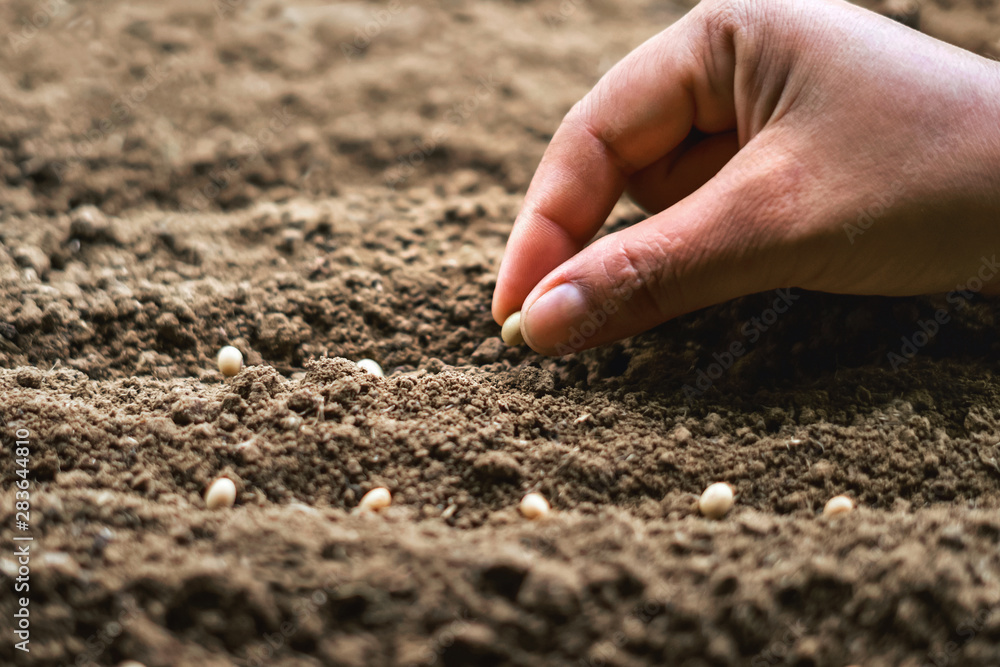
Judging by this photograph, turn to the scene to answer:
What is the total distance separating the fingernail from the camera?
121cm

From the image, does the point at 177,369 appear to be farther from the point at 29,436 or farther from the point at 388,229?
the point at 388,229

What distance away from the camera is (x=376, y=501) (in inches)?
40.9

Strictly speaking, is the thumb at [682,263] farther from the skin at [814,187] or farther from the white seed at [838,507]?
the white seed at [838,507]

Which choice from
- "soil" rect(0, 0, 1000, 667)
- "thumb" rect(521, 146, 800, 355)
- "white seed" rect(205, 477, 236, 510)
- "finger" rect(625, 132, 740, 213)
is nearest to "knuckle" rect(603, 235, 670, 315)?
"thumb" rect(521, 146, 800, 355)

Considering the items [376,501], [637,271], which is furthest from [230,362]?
[637,271]

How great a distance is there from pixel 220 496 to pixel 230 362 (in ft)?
1.31

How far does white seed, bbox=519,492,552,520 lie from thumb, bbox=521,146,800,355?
0.34 metres

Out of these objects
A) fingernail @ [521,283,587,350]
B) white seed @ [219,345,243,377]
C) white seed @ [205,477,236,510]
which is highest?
fingernail @ [521,283,587,350]

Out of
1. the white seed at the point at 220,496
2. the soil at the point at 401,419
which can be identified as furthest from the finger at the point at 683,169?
the white seed at the point at 220,496

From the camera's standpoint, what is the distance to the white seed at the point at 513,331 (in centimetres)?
137

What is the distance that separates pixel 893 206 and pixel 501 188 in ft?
3.55

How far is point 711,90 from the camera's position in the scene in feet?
4.53

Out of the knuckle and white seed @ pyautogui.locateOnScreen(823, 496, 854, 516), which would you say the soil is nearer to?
white seed @ pyautogui.locateOnScreen(823, 496, 854, 516)

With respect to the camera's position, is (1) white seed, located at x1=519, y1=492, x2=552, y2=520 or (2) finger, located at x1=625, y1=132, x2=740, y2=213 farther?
(2) finger, located at x1=625, y1=132, x2=740, y2=213
